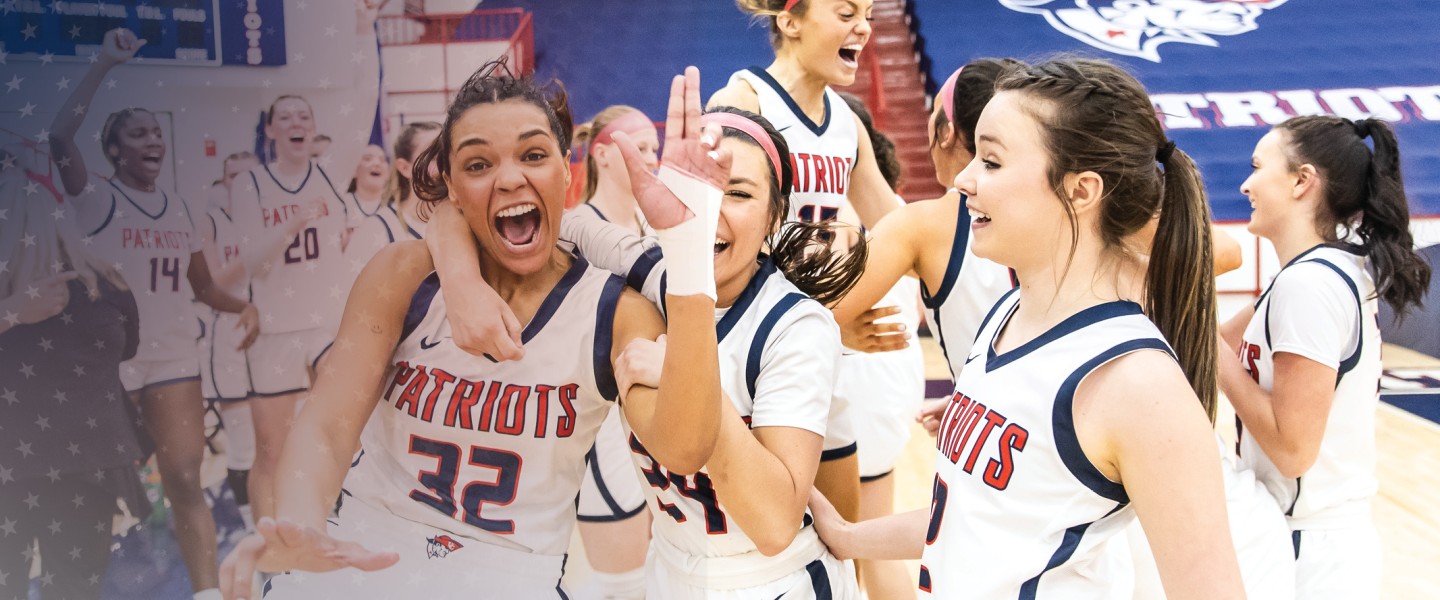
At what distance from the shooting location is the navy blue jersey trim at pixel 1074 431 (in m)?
1.29

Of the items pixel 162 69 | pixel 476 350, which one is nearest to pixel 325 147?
pixel 162 69

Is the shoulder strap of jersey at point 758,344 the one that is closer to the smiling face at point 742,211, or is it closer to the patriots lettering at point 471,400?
the smiling face at point 742,211

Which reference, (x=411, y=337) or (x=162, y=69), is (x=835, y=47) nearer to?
(x=411, y=337)

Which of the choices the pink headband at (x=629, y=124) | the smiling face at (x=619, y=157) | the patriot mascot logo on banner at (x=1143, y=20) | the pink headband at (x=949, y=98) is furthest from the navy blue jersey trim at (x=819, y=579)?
the patriot mascot logo on banner at (x=1143, y=20)

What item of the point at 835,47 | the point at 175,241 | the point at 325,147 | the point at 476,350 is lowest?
the point at 476,350

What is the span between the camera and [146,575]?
146 centimetres

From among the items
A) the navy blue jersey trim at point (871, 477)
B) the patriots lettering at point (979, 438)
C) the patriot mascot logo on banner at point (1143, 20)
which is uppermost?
the patriot mascot logo on banner at point (1143, 20)

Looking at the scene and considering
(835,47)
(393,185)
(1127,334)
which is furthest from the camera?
(835,47)

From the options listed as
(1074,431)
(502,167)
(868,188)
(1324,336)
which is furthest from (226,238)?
(1324,336)

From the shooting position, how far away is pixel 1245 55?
7.05m

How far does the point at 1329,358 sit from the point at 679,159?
156 centimetres

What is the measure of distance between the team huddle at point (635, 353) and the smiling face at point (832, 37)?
611 mm

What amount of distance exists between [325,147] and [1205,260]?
1.21 metres

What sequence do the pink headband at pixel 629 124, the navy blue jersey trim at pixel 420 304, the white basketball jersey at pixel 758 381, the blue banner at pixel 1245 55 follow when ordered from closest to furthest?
1. the navy blue jersey trim at pixel 420 304
2. the white basketball jersey at pixel 758 381
3. the pink headband at pixel 629 124
4. the blue banner at pixel 1245 55
